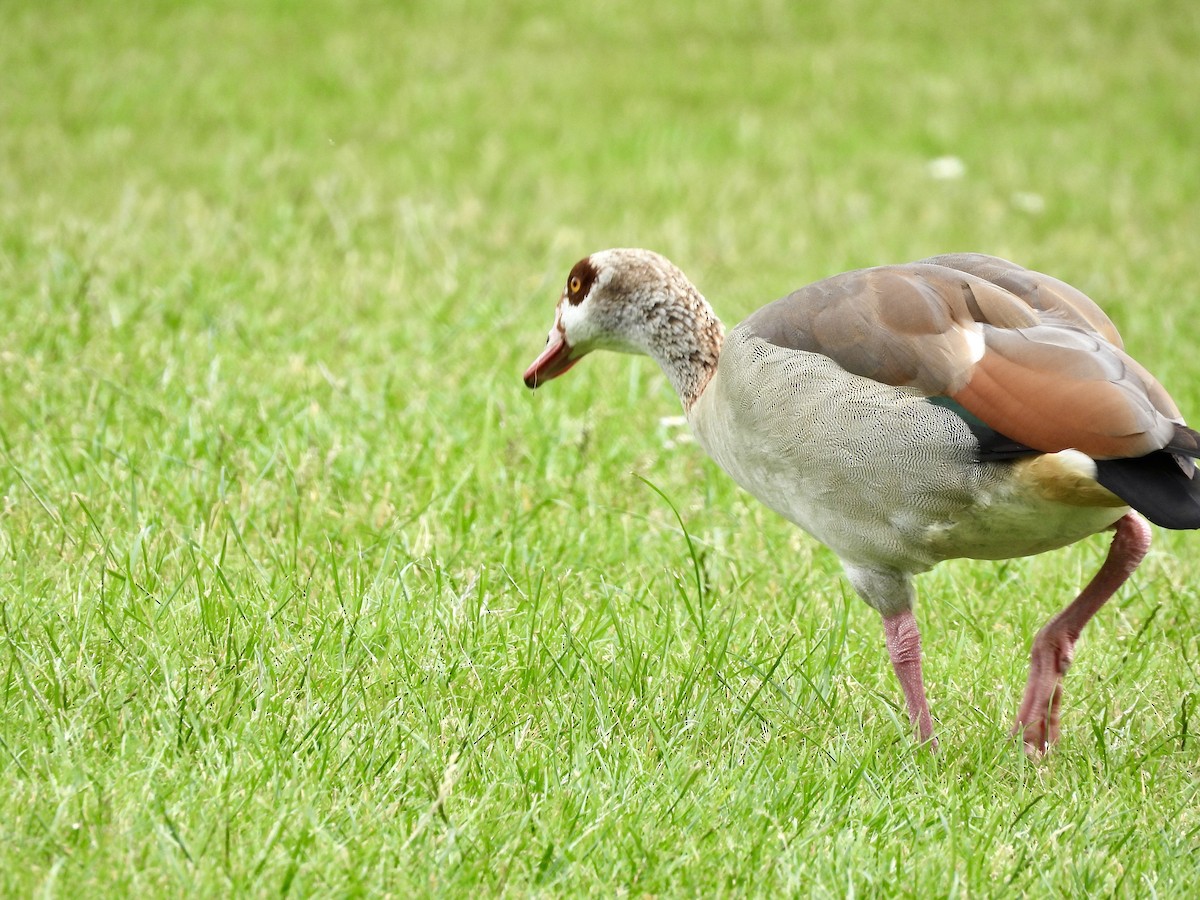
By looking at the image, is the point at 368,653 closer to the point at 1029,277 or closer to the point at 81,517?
the point at 81,517

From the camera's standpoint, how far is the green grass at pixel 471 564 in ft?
8.95

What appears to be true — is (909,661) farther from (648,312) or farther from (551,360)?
(551,360)

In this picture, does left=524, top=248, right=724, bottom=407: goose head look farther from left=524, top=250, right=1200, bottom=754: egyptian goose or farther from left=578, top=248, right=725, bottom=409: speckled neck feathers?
left=524, top=250, right=1200, bottom=754: egyptian goose

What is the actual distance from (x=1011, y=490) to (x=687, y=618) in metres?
1.08

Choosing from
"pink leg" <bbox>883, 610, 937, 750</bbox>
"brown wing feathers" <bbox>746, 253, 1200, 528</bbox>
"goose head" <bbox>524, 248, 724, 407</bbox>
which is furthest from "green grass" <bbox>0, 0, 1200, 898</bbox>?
"brown wing feathers" <bbox>746, 253, 1200, 528</bbox>

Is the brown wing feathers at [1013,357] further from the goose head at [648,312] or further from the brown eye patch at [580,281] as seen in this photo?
the brown eye patch at [580,281]

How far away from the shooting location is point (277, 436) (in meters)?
4.65

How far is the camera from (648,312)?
158 inches

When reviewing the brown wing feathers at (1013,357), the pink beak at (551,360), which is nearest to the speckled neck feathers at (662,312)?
the pink beak at (551,360)

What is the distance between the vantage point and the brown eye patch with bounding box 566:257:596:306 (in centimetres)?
403

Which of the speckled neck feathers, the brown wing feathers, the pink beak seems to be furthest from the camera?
the pink beak

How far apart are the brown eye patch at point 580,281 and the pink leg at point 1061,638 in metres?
1.51

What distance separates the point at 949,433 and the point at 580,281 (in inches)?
51.4

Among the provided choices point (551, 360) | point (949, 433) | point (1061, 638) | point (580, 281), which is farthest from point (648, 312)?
point (1061, 638)
